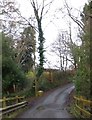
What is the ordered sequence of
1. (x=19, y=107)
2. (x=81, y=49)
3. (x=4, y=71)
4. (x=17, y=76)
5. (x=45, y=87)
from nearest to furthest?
(x=81, y=49) → (x=19, y=107) → (x=4, y=71) → (x=17, y=76) → (x=45, y=87)

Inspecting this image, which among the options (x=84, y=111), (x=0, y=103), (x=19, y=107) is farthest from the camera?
(x=19, y=107)

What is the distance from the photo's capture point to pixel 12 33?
45688 mm

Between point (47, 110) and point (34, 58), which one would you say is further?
point (34, 58)

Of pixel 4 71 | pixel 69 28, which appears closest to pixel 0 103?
pixel 4 71

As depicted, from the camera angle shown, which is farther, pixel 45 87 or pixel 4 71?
pixel 45 87

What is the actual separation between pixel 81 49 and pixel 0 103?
6096mm

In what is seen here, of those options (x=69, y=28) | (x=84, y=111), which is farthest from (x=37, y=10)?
(x=84, y=111)

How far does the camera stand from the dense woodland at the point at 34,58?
21.5 metres

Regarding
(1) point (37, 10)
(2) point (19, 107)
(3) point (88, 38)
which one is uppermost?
(1) point (37, 10)

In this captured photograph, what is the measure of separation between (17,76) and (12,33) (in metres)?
13.2

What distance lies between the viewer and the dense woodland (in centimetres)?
2155

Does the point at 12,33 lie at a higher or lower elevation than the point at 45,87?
higher

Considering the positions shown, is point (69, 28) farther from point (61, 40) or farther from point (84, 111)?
point (84, 111)

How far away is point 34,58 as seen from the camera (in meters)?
46.9
